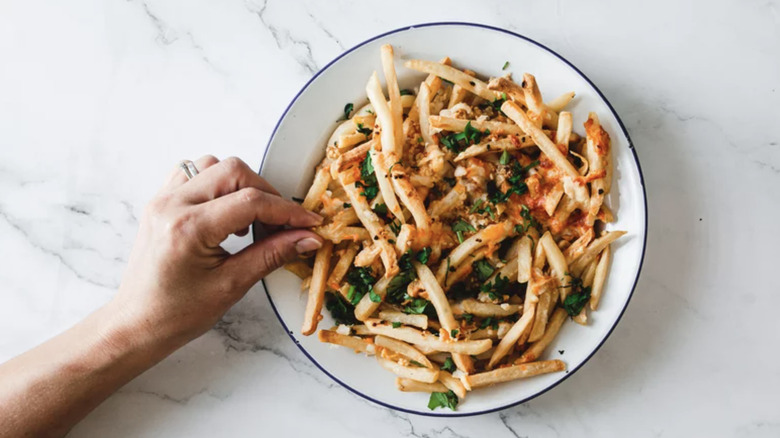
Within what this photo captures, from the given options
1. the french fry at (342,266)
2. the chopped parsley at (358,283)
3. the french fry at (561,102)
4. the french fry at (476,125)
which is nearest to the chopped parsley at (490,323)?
the chopped parsley at (358,283)

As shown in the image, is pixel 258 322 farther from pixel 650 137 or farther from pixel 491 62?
pixel 650 137

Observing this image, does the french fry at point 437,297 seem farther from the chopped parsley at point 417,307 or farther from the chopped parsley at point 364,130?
the chopped parsley at point 364,130

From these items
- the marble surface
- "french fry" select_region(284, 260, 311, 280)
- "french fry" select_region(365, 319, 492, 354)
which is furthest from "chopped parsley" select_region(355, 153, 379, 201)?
the marble surface

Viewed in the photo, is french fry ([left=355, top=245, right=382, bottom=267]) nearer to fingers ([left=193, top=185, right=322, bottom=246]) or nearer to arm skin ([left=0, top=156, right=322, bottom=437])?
arm skin ([left=0, top=156, right=322, bottom=437])

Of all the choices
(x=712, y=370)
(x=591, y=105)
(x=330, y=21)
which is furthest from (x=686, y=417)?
(x=330, y=21)

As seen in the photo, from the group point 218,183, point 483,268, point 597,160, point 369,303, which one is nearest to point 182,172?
point 218,183

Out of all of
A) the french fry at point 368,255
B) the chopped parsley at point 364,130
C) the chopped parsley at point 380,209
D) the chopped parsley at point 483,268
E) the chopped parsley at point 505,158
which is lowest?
the chopped parsley at point 483,268
